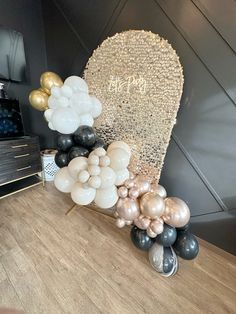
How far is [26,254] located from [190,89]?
1775 millimetres

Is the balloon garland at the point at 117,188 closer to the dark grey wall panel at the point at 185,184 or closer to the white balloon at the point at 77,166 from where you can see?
the white balloon at the point at 77,166

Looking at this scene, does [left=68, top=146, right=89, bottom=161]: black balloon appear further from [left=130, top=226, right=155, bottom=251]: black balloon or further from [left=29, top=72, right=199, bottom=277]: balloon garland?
[left=130, top=226, right=155, bottom=251]: black balloon

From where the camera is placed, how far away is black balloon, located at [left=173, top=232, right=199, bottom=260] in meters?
1.21

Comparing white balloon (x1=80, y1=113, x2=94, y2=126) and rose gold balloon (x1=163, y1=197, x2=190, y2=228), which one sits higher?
white balloon (x1=80, y1=113, x2=94, y2=126)

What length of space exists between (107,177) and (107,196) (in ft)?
0.52

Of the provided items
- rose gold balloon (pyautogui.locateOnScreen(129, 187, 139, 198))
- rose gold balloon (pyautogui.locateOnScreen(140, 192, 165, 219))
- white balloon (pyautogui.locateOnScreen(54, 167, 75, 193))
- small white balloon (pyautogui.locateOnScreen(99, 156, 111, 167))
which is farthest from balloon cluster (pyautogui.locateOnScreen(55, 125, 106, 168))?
rose gold balloon (pyautogui.locateOnScreen(140, 192, 165, 219))

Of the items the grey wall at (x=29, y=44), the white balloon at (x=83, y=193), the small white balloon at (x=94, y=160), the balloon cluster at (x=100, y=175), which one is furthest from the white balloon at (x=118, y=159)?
the grey wall at (x=29, y=44)

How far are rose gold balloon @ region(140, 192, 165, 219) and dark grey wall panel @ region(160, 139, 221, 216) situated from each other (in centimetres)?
41

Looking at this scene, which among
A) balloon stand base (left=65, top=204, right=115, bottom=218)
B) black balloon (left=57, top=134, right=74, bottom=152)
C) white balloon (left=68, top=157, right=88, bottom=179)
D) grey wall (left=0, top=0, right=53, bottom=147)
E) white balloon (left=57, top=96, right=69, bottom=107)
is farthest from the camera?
grey wall (left=0, top=0, right=53, bottom=147)

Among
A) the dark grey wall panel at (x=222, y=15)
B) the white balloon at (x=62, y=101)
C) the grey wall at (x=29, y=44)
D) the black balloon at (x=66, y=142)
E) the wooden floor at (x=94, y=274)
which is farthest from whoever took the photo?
the grey wall at (x=29, y=44)

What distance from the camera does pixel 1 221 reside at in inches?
65.8

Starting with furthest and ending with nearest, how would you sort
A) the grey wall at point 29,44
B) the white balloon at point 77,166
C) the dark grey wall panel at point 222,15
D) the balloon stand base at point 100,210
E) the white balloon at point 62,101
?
the grey wall at point 29,44 → the balloon stand base at point 100,210 → the white balloon at point 62,101 → the white balloon at point 77,166 → the dark grey wall panel at point 222,15

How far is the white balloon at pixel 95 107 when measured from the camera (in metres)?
1.56

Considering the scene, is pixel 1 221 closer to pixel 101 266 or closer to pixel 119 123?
pixel 101 266
